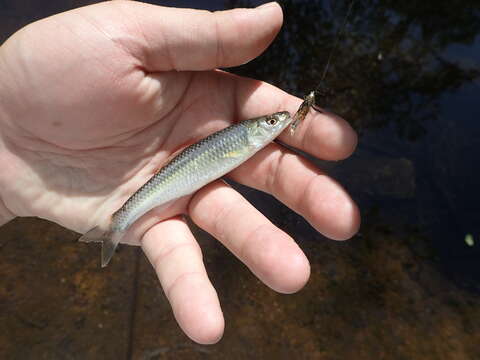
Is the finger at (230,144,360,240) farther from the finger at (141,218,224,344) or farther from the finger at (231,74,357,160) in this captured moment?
the finger at (141,218,224,344)

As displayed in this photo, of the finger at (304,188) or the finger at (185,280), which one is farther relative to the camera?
the finger at (304,188)

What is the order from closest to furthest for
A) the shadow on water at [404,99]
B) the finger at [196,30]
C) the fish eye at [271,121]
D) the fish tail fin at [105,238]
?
1. the finger at [196,30]
2. the fish eye at [271,121]
3. the fish tail fin at [105,238]
4. the shadow on water at [404,99]

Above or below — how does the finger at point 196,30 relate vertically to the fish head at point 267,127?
above

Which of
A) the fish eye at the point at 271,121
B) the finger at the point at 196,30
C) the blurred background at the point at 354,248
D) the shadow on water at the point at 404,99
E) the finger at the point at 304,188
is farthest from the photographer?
the shadow on water at the point at 404,99

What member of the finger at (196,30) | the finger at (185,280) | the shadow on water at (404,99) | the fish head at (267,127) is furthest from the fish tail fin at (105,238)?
the shadow on water at (404,99)

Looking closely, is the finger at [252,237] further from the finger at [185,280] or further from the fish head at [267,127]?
the fish head at [267,127]

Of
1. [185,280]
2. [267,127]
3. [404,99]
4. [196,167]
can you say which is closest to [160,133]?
[196,167]

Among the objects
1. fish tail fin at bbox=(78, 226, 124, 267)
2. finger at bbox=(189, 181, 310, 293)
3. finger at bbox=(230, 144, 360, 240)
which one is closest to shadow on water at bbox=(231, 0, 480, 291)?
finger at bbox=(230, 144, 360, 240)
